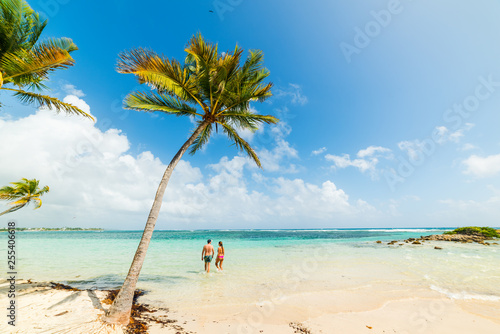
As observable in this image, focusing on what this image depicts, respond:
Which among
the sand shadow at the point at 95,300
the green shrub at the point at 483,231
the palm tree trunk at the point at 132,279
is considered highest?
the palm tree trunk at the point at 132,279

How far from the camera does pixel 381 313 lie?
632 centimetres

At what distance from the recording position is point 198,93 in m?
7.57

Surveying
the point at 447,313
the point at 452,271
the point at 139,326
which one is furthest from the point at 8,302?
the point at 452,271

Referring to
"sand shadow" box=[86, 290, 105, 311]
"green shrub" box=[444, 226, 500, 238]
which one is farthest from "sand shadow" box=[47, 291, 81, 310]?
"green shrub" box=[444, 226, 500, 238]

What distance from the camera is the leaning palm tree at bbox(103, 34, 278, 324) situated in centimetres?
566

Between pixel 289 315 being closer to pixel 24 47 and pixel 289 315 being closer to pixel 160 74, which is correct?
pixel 160 74

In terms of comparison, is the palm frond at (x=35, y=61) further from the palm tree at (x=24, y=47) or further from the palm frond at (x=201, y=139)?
the palm frond at (x=201, y=139)

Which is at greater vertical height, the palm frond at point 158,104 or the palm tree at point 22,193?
the palm frond at point 158,104

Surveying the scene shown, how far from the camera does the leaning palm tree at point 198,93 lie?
5664 millimetres

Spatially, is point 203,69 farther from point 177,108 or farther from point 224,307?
point 224,307

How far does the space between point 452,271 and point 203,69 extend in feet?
50.7

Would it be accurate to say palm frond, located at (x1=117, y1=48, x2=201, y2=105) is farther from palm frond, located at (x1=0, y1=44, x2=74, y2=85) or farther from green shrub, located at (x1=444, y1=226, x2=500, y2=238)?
green shrub, located at (x1=444, y1=226, x2=500, y2=238)

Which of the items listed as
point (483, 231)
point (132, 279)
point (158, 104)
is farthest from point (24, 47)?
point (483, 231)

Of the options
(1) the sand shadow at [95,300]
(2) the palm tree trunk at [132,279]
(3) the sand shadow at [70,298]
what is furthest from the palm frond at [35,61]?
(1) the sand shadow at [95,300]
